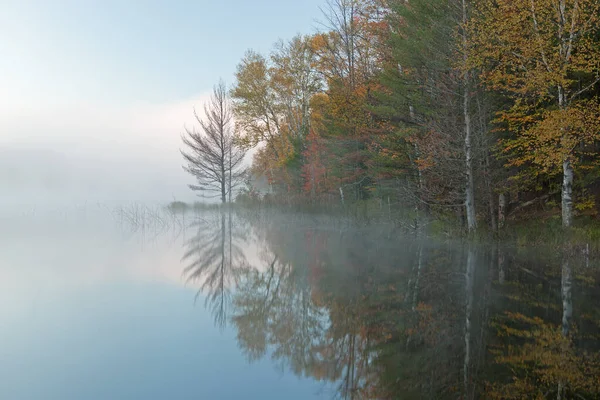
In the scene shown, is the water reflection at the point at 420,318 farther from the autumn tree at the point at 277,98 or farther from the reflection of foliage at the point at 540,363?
the autumn tree at the point at 277,98

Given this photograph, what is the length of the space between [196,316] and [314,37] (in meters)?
29.0

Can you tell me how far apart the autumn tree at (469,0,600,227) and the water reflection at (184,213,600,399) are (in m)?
3.03

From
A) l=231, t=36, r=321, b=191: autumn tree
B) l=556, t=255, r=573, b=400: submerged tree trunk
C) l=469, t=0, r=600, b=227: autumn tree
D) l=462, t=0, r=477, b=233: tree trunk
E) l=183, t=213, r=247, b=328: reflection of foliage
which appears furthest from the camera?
l=231, t=36, r=321, b=191: autumn tree

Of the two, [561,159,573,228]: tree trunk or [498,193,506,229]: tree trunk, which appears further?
[498,193,506,229]: tree trunk

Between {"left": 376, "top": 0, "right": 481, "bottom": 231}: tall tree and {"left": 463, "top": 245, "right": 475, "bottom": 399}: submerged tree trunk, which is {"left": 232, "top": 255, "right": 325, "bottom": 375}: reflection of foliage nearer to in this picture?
{"left": 463, "top": 245, "right": 475, "bottom": 399}: submerged tree trunk

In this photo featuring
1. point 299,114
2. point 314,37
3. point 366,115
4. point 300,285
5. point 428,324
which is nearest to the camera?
point 428,324

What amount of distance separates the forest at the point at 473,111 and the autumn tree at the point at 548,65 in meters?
Answer: 0.05

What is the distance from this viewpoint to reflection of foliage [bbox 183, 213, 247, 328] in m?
9.92

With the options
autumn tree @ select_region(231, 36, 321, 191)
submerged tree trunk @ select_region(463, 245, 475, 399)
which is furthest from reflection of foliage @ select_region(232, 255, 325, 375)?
autumn tree @ select_region(231, 36, 321, 191)

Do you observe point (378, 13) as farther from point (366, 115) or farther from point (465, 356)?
point (465, 356)

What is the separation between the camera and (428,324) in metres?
7.57

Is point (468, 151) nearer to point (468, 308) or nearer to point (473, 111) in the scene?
point (473, 111)

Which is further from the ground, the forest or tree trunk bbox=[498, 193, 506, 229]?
the forest

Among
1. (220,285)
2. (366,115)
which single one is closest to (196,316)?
(220,285)
